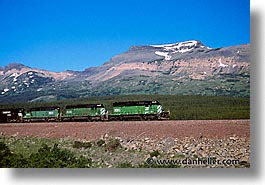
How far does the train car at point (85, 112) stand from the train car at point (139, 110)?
149 millimetres

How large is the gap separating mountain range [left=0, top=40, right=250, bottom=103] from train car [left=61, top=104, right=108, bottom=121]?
117mm

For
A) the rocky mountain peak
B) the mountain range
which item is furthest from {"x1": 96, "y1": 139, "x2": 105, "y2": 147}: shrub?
the rocky mountain peak

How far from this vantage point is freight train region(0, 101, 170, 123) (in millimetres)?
5535

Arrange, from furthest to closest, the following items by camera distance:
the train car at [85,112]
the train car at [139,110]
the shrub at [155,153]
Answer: the train car at [85,112] → the train car at [139,110] → the shrub at [155,153]

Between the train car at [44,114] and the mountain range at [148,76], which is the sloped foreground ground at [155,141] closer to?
the train car at [44,114]

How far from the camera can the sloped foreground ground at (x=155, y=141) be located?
528 centimetres

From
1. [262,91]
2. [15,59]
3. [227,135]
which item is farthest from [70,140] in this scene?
[262,91]

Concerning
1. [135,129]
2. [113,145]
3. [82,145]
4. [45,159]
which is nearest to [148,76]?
[135,129]

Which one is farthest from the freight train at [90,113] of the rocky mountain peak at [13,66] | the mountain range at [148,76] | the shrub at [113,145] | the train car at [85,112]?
the rocky mountain peak at [13,66]

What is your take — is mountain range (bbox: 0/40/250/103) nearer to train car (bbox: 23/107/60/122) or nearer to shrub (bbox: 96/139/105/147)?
train car (bbox: 23/107/60/122)

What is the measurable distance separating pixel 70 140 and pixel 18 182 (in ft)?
2.08

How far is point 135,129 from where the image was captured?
552 centimetres

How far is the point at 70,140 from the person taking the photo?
18.5 feet

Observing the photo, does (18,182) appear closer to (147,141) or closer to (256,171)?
(147,141)
